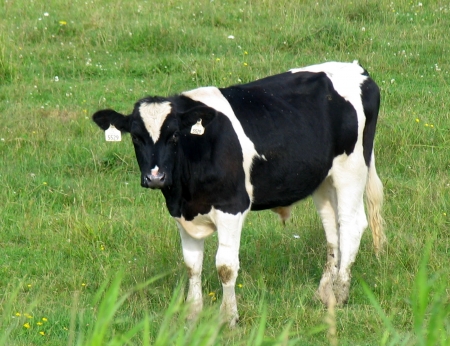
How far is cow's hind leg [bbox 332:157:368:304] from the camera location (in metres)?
7.31

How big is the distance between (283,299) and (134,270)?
1261mm

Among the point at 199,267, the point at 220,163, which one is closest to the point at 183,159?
the point at 220,163

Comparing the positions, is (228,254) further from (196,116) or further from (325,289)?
(196,116)

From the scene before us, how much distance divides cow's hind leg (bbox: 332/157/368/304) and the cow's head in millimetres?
1393

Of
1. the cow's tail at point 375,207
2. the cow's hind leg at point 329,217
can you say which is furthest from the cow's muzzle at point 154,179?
the cow's tail at point 375,207

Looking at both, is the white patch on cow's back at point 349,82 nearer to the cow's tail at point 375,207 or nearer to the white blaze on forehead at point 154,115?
the cow's tail at point 375,207

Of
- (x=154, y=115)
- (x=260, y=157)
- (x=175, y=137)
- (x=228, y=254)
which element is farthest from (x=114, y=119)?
(x=228, y=254)

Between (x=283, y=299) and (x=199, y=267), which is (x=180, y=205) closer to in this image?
(x=199, y=267)

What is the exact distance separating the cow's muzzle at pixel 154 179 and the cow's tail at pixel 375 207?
2.18 metres

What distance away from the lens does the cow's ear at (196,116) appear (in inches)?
251

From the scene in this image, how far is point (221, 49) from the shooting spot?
12.8 meters

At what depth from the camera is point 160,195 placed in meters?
9.02

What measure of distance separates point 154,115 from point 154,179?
0.54 metres

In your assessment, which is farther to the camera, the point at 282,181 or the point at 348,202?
the point at 348,202
